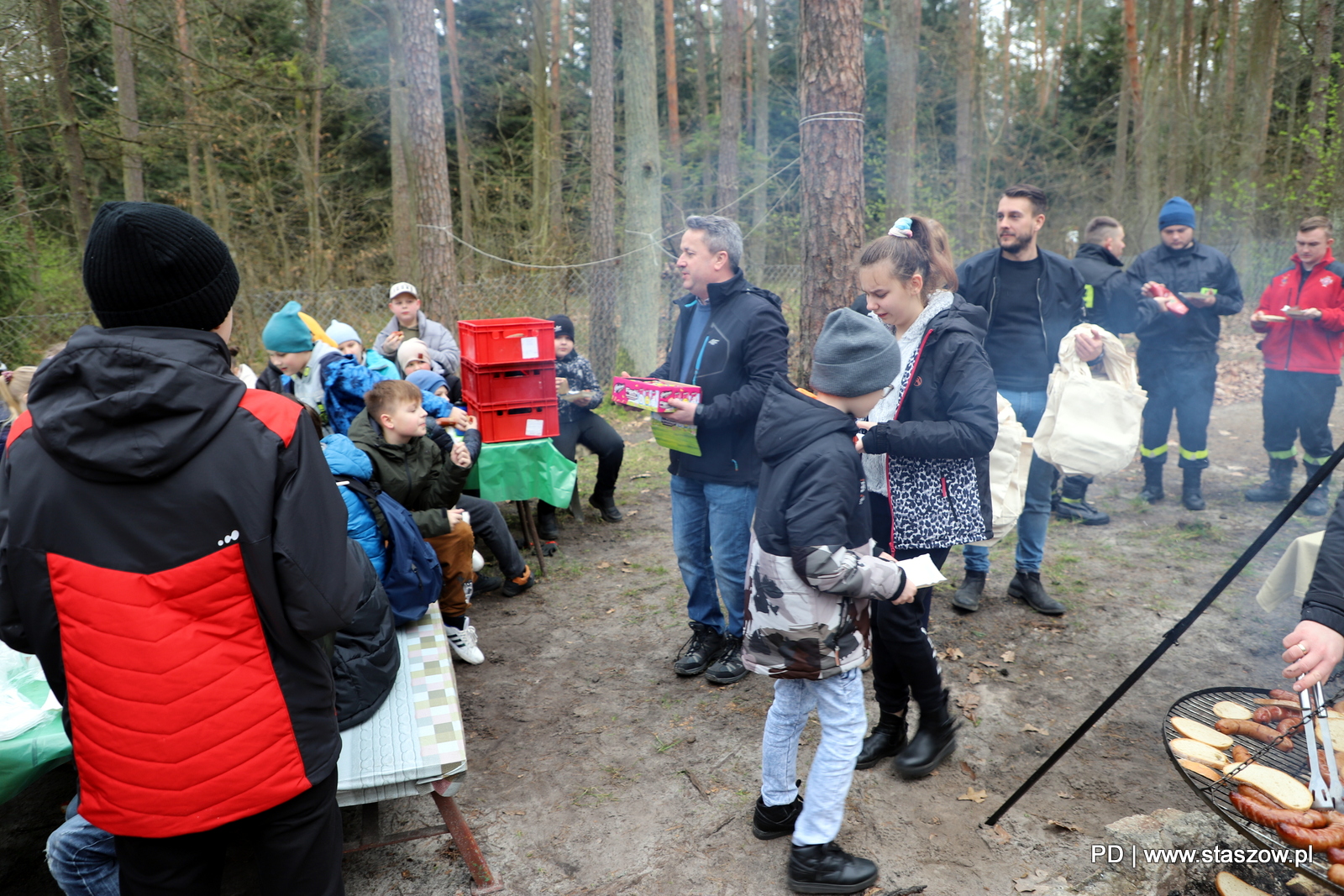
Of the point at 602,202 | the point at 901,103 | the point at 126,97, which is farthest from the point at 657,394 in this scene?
the point at 901,103

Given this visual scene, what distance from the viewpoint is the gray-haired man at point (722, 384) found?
11.8 ft

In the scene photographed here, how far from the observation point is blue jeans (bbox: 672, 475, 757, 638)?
374cm

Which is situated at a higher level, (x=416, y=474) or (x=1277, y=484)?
(x=416, y=474)

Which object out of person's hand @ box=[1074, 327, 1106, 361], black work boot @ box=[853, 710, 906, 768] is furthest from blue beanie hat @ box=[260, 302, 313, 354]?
person's hand @ box=[1074, 327, 1106, 361]

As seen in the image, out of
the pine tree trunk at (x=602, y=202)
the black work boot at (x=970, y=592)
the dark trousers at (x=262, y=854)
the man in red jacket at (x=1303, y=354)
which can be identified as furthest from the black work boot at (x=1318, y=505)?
the pine tree trunk at (x=602, y=202)

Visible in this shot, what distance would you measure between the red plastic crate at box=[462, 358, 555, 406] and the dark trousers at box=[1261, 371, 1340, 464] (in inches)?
212

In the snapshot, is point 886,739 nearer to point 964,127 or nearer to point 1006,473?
point 1006,473

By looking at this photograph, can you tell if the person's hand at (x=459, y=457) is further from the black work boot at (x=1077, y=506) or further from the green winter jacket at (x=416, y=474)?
the black work boot at (x=1077, y=506)

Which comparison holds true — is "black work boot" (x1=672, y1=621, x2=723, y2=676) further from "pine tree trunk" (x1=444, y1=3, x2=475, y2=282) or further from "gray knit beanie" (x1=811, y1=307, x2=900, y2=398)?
"pine tree trunk" (x1=444, y1=3, x2=475, y2=282)

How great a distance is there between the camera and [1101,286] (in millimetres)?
5621

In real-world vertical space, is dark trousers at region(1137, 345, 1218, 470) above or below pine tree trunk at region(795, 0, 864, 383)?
below

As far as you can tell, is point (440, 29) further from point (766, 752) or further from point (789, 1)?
point (766, 752)

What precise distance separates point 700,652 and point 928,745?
1.30 metres

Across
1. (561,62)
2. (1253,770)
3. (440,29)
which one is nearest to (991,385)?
(1253,770)
